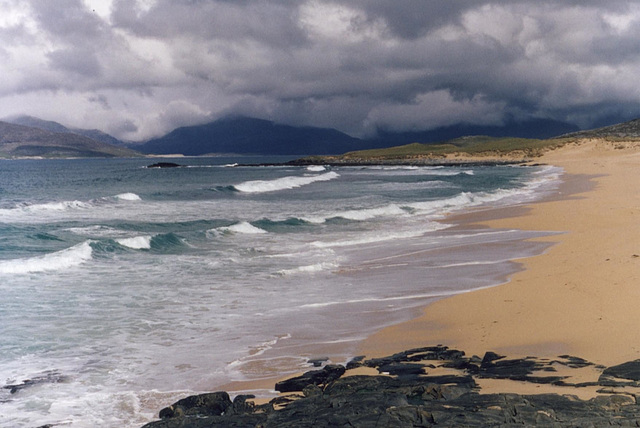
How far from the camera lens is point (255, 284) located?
1411 centimetres

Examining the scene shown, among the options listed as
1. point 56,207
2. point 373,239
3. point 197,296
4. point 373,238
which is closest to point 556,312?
point 197,296

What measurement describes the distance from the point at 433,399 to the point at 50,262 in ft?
47.4

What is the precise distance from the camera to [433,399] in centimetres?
607

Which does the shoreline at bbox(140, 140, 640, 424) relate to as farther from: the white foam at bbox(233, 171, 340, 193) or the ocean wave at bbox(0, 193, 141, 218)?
the white foam at bbox(233, 171, 340, 193)

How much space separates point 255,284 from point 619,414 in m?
9.83

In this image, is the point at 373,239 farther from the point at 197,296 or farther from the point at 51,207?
the point at 51,207

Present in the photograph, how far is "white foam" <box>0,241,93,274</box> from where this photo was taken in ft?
54.4

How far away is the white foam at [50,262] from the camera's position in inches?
653

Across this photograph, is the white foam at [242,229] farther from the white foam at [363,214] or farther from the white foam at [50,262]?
the white foam at [50,262]

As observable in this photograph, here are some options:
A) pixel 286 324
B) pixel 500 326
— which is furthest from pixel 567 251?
pixel 286 324

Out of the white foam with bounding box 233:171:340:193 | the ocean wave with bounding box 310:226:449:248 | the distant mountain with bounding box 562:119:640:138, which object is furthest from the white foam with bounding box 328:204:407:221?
the distant mountain with bounding box 562:119:640:138

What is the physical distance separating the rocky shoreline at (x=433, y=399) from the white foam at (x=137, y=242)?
13.7 metres

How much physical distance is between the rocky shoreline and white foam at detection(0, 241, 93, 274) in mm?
11828

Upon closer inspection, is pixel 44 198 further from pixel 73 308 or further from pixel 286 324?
pixel 286 324
